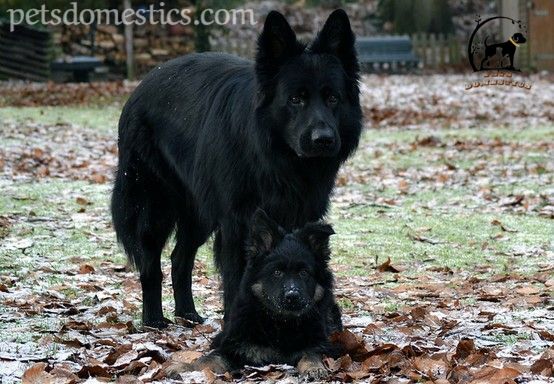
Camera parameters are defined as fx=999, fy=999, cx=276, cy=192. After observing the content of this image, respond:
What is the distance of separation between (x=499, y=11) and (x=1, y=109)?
22.2m

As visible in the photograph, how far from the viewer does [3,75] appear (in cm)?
3012

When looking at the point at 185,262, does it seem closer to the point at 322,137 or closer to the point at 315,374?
the point at 322,137

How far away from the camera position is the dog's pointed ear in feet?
20.1

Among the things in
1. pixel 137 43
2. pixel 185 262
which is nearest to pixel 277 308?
pixel 185 262

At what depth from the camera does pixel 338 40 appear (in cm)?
618

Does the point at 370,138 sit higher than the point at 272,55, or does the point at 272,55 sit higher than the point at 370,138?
the point at 272,55

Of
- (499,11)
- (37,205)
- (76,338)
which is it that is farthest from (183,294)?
(499,11)

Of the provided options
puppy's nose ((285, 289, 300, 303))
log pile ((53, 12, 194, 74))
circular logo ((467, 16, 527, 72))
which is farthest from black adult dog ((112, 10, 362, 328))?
circular logo ((467, 16, 527, 72))

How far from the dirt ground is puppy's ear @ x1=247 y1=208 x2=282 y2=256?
705 mm

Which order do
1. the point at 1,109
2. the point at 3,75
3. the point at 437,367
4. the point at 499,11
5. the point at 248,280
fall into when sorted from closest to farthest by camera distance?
1. the point at 437,367
2. the point at 248,280
3. the point at 1,109
4. the point at 3,75
5. the point at 499,11

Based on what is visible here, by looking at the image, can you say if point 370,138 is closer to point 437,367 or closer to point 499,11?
point 437,367

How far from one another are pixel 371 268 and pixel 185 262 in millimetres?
2383

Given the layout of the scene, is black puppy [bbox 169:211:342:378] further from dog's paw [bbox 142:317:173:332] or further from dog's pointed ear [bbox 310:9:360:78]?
dog's paw [bbox 142:317:173:332]

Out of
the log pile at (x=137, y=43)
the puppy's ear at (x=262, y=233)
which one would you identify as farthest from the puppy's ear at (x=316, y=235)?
the log pile at (x=137, y=43)
